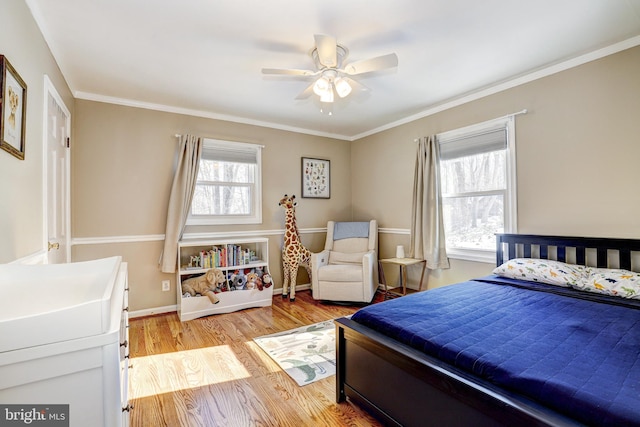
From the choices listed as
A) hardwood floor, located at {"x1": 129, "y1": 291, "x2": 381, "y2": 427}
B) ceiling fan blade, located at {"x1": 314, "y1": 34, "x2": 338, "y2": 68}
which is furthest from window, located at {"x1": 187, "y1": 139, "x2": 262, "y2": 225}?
ceiling fan blade, located at {"x1": 314, "y1": 34, "x2": 338, "y2": 68}

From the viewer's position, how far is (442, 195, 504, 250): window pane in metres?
3.18

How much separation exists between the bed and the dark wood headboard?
10 mm

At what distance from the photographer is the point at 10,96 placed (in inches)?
59.1

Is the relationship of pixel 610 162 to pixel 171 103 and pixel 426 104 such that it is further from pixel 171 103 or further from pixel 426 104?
pixel 171 103

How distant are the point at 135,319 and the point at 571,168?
449 centimetres

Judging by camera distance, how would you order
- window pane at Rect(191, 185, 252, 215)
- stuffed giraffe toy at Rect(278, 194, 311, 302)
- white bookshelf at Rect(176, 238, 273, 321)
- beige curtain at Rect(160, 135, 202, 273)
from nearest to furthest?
white bookshelf at Rect(176, 238, 273, 321) → beige curtain at Rect(160, 135, 202, 273) → window pane at Rect(191, 185, 252, 215) → stuffed giraffe toy at Rect(278, 194, 311, 302)

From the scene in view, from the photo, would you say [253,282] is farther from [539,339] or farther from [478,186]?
Answer: [539,339]

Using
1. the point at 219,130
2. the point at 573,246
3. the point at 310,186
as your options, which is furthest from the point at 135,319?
the point at 573,246

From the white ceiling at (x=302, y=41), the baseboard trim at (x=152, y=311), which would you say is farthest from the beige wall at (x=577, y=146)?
the baseboard trim at (x=152, y=311)

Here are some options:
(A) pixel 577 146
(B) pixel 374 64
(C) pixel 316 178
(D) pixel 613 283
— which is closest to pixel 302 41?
(B) pixel 374 64

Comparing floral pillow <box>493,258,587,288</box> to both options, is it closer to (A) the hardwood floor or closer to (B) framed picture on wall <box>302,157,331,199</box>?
(A) the hardwood floor

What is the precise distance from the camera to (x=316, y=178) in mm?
4625

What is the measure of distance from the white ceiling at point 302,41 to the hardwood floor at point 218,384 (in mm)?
2335

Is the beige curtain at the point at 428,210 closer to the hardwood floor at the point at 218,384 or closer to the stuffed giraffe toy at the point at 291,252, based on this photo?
the stuffed giraffe toy at the point at 291,252
